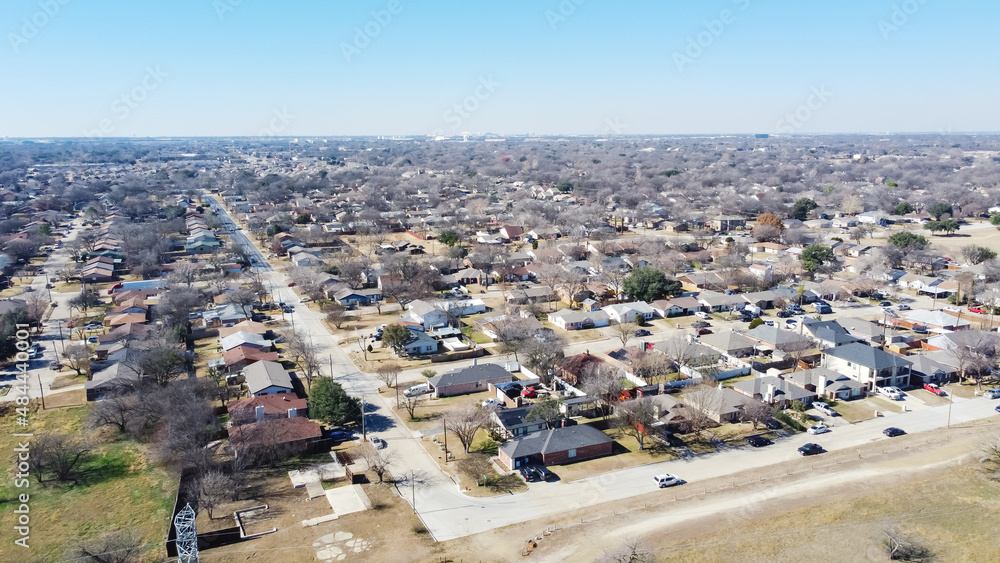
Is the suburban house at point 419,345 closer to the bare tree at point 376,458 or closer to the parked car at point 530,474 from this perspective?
the bare tree at point 376,458

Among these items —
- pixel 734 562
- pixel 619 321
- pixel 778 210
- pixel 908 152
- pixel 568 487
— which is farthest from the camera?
pixel 908 152

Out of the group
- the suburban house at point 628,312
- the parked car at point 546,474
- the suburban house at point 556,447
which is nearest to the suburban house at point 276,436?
the suburban house at point 556,447

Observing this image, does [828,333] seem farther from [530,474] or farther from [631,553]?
Answer: [631,553]

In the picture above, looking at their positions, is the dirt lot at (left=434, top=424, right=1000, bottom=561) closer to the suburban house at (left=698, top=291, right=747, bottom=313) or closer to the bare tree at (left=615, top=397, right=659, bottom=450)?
the bare tree at (left=615, top=397, right=659, bottom=450)

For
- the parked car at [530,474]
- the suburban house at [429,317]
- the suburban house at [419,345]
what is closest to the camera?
the parked car at [530,474]

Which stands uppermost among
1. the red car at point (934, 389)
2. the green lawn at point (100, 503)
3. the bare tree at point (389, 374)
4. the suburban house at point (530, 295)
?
the suburban house at point (530, 295)

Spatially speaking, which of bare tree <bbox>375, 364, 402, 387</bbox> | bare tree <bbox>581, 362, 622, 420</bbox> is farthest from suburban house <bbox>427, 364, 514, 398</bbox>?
bare tree <bbox>581, 362, 622, 420</bbox>

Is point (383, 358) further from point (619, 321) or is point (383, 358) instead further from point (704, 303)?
point (704, 303)

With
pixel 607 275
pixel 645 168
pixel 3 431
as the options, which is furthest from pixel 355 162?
pixel 3 431
